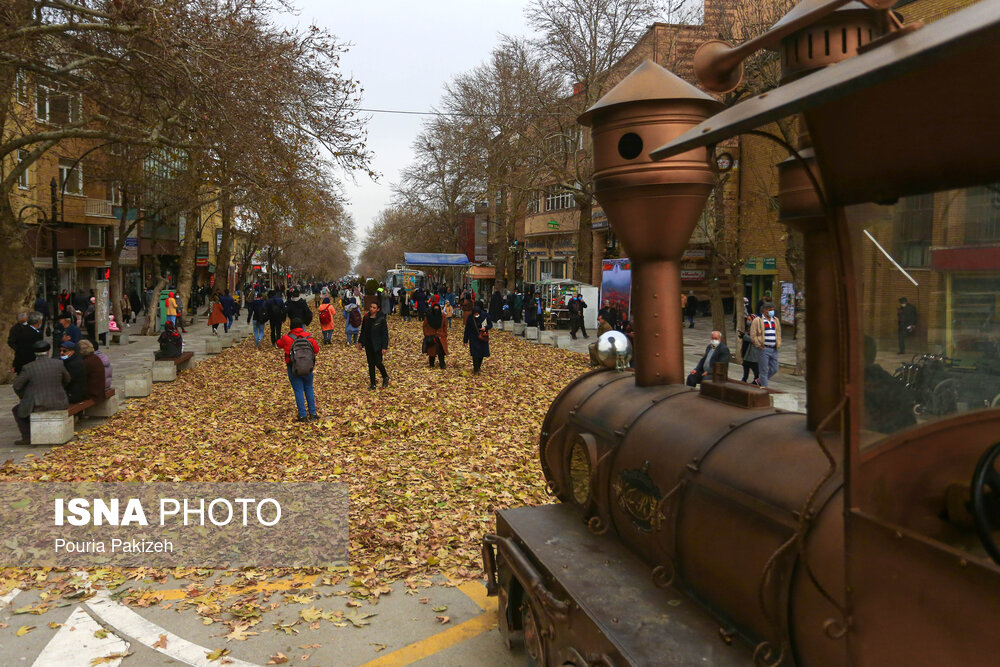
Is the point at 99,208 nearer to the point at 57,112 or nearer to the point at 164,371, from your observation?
the point at 57,112

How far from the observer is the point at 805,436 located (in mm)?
3082

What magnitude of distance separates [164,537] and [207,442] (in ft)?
11.9

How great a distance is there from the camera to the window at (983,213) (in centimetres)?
197

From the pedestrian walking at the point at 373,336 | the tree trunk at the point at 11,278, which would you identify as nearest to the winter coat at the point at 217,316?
the tree trunk at the point at 11,278

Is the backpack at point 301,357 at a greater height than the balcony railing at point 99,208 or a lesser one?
lesser

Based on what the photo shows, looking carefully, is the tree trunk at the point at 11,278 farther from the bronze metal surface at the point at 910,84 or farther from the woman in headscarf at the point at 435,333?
the bronze metal surface at the point at 910,84

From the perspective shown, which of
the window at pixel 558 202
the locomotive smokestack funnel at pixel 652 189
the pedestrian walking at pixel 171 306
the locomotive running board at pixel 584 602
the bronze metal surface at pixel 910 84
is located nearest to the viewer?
the bronze metal surface at pixel 910 84

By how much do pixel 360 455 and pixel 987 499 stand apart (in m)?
8.34

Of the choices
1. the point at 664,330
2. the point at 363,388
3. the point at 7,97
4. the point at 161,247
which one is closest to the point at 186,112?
the point at 7,97

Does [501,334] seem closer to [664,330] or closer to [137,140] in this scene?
[137,140]

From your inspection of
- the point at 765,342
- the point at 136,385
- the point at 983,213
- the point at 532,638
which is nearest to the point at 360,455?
the point at 532,638

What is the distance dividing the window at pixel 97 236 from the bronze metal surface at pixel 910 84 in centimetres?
4186

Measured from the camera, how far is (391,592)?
584cm

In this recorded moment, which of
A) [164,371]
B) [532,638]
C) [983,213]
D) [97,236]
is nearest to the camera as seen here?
[983,213]
